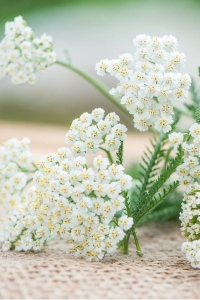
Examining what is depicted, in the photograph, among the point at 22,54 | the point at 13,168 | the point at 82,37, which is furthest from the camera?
the point at 82,37

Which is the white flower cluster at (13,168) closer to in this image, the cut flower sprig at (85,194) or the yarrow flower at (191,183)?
the cut flower sprig at (85,194)

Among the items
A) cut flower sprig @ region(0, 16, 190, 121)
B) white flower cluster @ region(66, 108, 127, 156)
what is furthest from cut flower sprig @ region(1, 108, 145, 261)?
cut flower sprig @ region(0, 16, 190, 121)

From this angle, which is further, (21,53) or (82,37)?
(82,37)

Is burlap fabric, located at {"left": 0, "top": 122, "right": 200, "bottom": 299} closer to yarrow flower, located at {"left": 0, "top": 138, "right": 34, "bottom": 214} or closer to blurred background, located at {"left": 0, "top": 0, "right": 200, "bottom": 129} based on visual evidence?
yarrow flower, located at {"left": 0, "top": 138, "right": 34, "bottom": 214}

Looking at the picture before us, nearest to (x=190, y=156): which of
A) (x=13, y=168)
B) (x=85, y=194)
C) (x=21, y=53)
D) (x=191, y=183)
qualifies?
(x=191, y=183)

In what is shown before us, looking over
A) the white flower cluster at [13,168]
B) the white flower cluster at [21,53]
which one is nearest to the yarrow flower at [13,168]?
the white flower cluster at [13,168]

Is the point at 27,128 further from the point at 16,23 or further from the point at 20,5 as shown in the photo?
the point at 20,5

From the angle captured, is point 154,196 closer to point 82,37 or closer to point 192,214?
point 192,214
